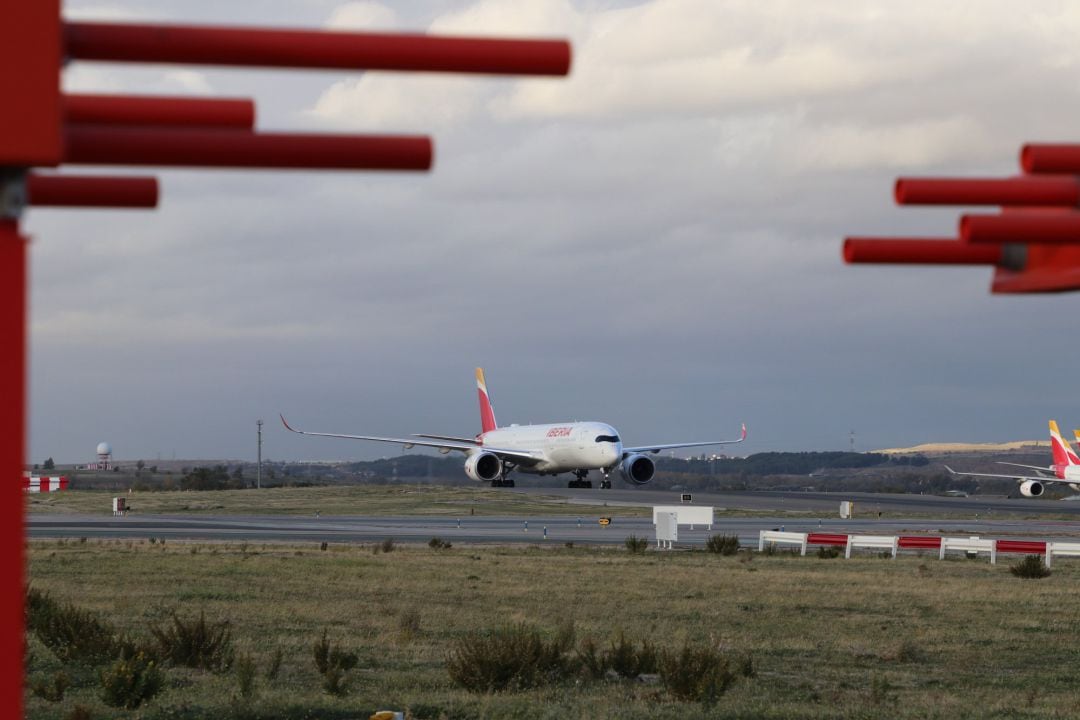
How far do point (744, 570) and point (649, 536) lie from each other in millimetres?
14145

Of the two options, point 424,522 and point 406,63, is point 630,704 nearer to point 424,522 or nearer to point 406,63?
point 406,63

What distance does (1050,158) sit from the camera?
306 centimetres

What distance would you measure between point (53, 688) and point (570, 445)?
197ft

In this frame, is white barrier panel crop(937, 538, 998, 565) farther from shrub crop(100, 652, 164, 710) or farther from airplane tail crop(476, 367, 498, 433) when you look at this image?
airplane tail crop(476, 367, 498, 433)

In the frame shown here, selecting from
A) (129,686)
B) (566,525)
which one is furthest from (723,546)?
(129,686)

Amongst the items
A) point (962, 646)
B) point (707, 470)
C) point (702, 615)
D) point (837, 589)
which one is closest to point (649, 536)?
point (837, 589)

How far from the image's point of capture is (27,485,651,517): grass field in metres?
66.7

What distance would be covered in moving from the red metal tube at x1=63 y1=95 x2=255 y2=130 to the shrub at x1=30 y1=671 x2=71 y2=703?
13293mm

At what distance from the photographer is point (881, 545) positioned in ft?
123

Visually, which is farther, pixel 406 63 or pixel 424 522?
pixel 424 522

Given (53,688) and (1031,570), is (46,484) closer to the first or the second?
(1031,570)

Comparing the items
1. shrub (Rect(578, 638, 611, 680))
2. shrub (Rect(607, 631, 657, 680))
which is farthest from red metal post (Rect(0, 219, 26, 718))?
shrub (Rect(607, 631, 657, 680))

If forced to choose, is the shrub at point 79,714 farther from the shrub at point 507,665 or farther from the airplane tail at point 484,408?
the airplane tail at point 484,408

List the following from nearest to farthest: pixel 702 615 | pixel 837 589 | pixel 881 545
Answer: pixel 702 615 < pixel 837 589 < pixel 881 545
